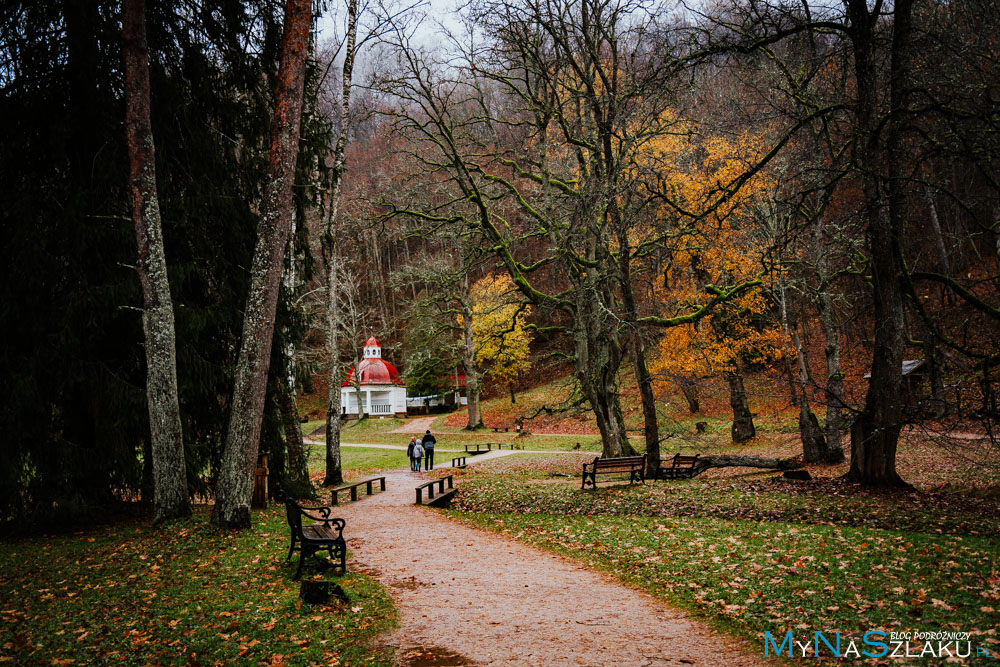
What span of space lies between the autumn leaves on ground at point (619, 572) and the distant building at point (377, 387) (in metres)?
38.1

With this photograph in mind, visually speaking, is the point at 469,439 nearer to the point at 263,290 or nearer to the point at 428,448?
the point at 428,448

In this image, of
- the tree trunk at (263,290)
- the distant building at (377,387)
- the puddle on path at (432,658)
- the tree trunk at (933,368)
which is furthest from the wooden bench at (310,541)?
the distant building at (377,387)

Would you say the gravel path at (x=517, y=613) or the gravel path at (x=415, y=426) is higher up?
the gravel path at (x=517, y=613)

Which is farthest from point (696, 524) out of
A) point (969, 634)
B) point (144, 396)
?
point (144, 396)

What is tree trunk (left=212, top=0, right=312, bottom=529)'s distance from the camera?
9094 millimetres

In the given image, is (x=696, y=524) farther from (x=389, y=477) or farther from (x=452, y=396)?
(x=452, y=396)

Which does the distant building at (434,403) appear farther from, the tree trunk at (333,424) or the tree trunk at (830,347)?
the tree trunk at (830,347)

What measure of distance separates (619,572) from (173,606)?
510 centimetres

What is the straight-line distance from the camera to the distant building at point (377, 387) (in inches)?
1928

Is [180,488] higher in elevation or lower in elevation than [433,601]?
higher

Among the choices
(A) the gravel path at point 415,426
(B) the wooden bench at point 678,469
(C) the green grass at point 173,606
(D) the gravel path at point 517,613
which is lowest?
(A) the gravel path at point 415,426

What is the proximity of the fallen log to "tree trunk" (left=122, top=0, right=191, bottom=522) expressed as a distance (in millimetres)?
12291

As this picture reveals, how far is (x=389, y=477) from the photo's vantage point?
1948cm

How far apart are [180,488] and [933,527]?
1099 centimetres
